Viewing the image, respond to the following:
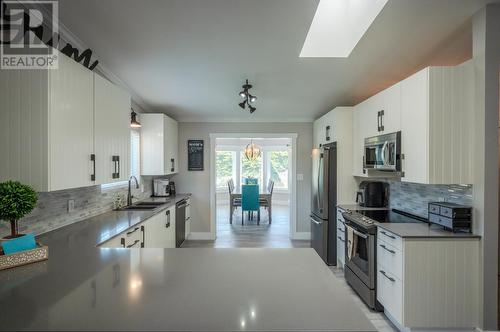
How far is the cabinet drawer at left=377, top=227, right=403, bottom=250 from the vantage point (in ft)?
7.23

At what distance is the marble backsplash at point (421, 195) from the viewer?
7.59 feet

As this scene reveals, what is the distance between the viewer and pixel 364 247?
2760 mm

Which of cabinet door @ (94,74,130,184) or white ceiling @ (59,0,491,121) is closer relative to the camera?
white ceiling @ (59,0,491,121)

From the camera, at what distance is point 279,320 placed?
917 mm

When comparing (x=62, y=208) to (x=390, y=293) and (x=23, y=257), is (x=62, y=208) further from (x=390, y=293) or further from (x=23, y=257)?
(x=390, y=293)

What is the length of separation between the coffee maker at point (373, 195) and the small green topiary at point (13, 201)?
11.1 feet

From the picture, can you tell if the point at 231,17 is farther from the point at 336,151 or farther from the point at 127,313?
the point at 336,151

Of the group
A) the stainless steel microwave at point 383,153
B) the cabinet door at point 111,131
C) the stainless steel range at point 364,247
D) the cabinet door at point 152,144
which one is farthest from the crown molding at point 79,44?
the stainless steel range at point 364,247

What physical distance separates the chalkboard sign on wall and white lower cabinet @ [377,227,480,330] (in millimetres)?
3680

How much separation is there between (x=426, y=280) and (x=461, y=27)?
2.01 meters

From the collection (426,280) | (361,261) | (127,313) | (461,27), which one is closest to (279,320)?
(127,313)

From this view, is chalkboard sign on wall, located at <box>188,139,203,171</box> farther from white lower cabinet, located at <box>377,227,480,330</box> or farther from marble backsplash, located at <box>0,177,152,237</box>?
white lower cabinet, located at <box>377,227,480,330</box>

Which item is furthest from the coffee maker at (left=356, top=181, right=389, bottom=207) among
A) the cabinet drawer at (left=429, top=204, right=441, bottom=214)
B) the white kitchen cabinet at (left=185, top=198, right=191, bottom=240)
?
the white kitchen cabinet at (left=185, top=198, right=191, bottom=240)

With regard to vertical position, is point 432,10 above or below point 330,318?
above
